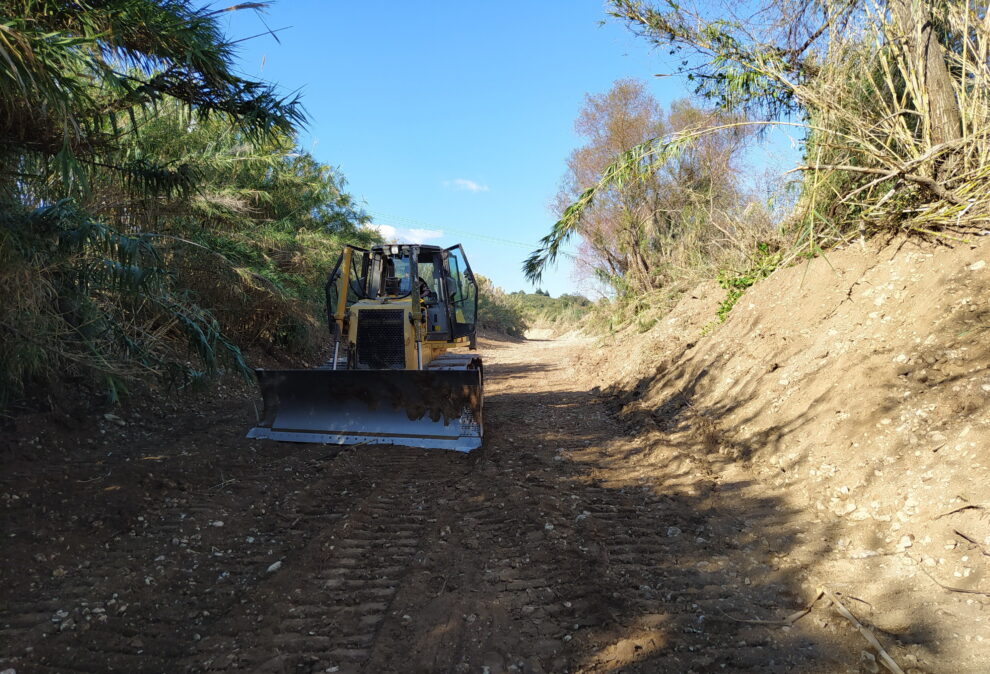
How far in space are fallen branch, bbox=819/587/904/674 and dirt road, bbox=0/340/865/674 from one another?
0.21ft

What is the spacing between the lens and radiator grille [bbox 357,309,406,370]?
7516mm

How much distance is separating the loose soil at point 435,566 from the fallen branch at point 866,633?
0.10ft

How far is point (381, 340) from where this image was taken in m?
7.58

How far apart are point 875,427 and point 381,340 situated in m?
5.51

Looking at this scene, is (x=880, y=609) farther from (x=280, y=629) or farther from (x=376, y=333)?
(x=376, y=333)

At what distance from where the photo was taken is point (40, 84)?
3.06m

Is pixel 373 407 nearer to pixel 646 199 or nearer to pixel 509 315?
pixel 646 199

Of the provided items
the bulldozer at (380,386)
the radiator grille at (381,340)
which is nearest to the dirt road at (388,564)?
the bulldozer at (380,386)

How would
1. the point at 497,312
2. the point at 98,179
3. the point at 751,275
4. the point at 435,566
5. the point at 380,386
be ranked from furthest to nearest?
the point at 497,312 → the point at 751,275 → the point at 380,386 → the point at 98,179 → the point at 435,566

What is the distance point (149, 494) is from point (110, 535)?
2.29ft

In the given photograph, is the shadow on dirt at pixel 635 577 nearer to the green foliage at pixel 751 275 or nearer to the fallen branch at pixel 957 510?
the fallen branch at pixel 957 510

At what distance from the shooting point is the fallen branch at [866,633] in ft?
7.73

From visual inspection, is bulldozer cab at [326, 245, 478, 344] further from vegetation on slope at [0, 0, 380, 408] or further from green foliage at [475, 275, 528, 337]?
green foliage at [475, 275, 528, 337]

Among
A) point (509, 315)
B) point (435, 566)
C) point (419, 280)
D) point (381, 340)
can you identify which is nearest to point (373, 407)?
point (381, 340)
